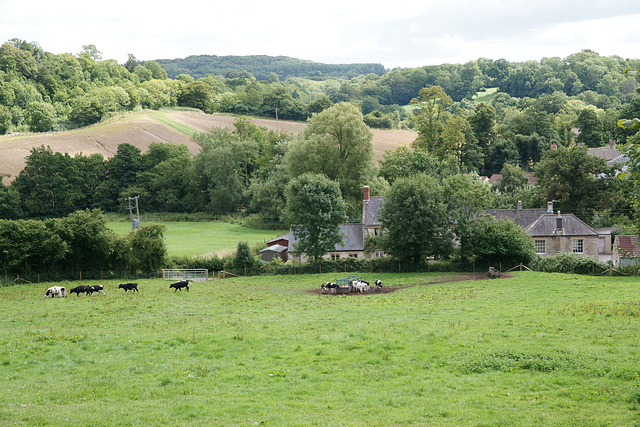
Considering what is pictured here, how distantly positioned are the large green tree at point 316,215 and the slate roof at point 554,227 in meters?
18.9

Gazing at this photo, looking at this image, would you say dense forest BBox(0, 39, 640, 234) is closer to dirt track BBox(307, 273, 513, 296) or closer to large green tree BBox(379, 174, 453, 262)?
large green tree BBox(379, 174, 453, 262)

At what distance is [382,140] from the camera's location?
139 metres

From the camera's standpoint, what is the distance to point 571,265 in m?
44.4

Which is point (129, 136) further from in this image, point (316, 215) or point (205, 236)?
point (316, 215)

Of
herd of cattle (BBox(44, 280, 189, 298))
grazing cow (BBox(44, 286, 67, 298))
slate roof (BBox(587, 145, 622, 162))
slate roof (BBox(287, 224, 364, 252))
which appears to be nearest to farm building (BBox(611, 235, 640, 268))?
slate roof (BBox(287, 224, 364, 252))

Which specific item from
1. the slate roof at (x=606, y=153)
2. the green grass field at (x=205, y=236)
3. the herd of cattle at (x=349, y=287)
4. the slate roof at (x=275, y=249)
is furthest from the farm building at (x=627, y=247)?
the slate roof at (x=606, y=153)

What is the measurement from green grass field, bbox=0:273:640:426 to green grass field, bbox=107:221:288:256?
110ft

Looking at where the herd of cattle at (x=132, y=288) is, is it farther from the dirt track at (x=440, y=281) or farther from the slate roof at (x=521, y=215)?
the slate roof at (x=521, y=215)

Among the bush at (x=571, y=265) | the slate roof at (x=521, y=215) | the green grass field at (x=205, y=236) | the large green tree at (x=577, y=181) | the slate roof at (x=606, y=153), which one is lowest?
the green grass field at (x=205, y=236)

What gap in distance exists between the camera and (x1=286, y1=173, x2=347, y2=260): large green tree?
5184cm

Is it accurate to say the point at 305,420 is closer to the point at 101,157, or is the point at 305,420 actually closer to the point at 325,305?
the point at 325,305

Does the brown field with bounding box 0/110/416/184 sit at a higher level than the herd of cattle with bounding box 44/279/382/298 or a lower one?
higher

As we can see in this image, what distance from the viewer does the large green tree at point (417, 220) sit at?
48031mm

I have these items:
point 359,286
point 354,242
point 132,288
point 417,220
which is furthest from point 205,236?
point 359,286
